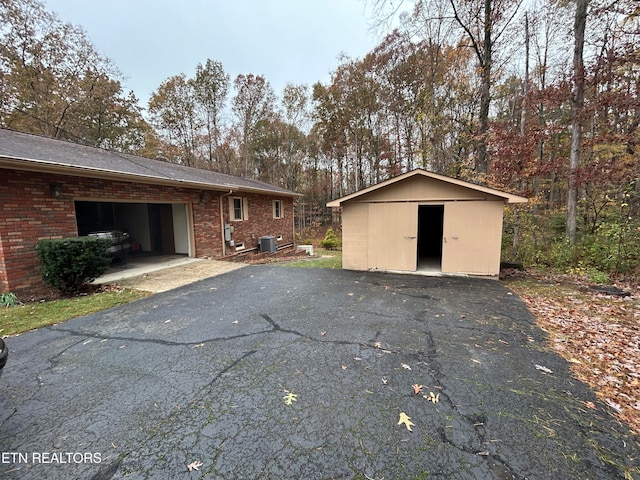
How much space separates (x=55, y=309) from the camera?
4.71 metres

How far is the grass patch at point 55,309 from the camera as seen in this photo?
404 cm

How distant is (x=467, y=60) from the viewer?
13727mm

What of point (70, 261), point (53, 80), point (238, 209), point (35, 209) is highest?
point (53, 80)

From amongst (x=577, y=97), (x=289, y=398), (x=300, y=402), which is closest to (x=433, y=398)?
(x=300, y=402)

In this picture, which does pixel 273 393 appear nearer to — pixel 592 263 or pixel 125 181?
pixel 125 181

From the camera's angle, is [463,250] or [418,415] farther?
[463,250]

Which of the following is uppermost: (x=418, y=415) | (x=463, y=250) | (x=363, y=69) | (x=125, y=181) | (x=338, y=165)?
(x=363, y=69)

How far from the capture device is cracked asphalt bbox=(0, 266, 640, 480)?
1775mm

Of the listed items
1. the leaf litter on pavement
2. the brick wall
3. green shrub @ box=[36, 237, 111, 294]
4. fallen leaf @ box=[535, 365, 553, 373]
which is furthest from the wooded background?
green shrub @ box=[36, 237, 111, 294]

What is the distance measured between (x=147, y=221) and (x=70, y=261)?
5.87 meters

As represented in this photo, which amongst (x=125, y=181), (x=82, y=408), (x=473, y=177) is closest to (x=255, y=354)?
(x=82, y=408)

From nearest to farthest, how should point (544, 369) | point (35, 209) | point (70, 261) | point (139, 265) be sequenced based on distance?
point (544, 369) → point (70, 261) → point (35, 209) → point (139, 265)

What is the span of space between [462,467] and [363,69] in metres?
21.0

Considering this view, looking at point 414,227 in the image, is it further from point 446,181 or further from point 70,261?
point 70,261
